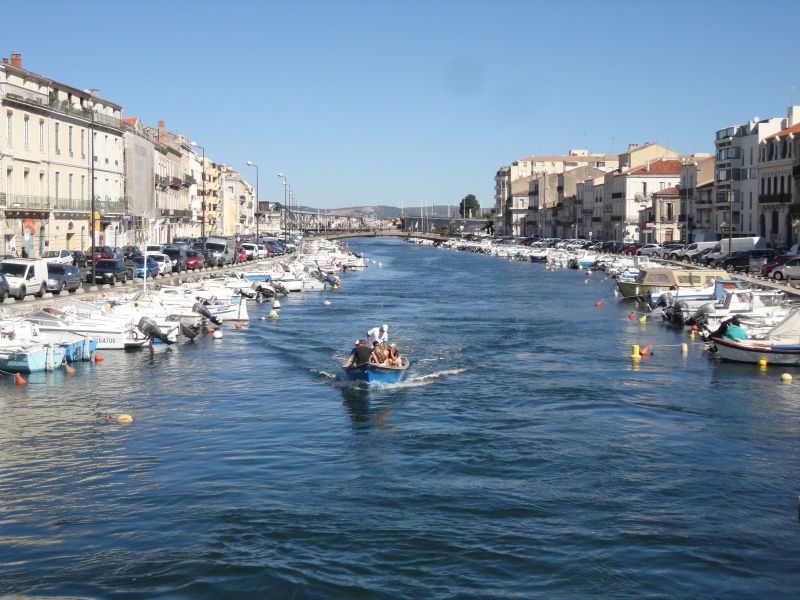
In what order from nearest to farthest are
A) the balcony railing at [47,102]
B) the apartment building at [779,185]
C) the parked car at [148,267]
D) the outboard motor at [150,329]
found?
the outboard motor at [150,329] < the parked car at [148,267] < the balcony railing at [47,102] < the apartment building at [779,185]

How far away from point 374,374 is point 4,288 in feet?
60.6

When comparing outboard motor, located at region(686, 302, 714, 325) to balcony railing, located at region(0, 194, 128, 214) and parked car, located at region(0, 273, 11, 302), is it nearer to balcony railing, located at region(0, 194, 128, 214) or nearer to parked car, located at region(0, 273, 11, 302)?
parked car, located at region(0, 273, 11, 302)

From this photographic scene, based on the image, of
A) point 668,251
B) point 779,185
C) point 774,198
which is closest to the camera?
point 779,185

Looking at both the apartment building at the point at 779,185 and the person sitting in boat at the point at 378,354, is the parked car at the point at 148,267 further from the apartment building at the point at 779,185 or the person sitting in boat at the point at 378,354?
the apartment building at the point at 779,185

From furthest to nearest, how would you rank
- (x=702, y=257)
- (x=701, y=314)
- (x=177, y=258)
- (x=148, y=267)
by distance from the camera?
1. (x=702, y=257)
2. (x=177, y=258)
3. (x=148, y=267)
4. (x=701, y=314)

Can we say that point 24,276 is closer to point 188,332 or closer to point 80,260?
point 188,332

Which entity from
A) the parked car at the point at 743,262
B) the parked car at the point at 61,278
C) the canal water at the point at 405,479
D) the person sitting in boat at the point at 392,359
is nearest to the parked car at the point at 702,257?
the parked car at the point at 743,262

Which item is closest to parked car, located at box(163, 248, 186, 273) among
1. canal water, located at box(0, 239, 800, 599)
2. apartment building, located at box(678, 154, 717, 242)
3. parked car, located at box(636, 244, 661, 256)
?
canal water, located at box(0, 239, 800, 599)

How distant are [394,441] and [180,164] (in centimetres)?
10523

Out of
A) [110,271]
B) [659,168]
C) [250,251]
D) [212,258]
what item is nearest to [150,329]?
[110,271]

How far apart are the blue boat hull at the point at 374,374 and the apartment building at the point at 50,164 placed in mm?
28959

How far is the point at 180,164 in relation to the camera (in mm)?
125438

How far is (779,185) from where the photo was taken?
90375 millimetres

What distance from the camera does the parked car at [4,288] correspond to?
41.5 m
